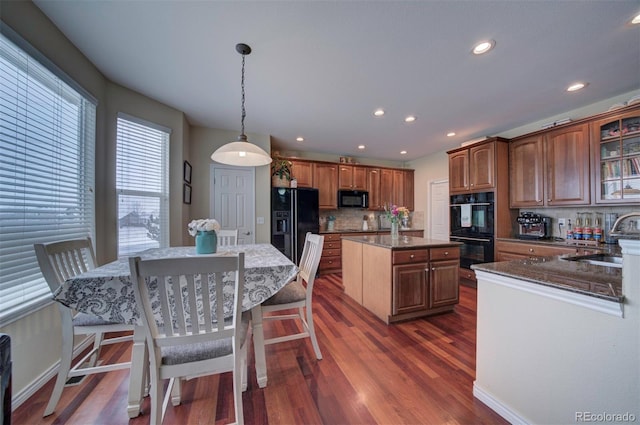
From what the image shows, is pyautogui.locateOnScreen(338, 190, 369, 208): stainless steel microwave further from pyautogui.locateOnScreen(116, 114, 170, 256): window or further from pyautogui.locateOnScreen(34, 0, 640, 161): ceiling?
pyautogui.locateOnScreen(116, 114, 170, 256): window

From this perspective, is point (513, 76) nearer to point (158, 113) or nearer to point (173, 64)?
point (173, 64)

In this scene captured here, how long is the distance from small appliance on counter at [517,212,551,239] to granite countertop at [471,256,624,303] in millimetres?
2025

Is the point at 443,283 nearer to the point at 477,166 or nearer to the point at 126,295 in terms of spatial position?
the point at 477,166

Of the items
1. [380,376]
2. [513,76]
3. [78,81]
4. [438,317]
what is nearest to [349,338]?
[380,376]

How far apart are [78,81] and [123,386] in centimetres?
251

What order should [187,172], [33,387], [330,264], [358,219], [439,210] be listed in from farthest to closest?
[358,219] < [439,210] < [330,264] < [187,172] < [33,387]

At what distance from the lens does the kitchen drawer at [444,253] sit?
100 inches

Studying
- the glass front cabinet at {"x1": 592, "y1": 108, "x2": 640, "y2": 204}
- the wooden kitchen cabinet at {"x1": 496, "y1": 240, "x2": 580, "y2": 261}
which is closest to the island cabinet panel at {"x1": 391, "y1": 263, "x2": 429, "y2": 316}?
the wooden kitchen cabinet at {"x1": 496, "y1": 240, "x2": 580, "y2": 261}

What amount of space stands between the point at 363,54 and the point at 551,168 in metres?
2.94

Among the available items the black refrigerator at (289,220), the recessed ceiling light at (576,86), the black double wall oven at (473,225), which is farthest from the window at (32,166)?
the black double wall oven at (473,225)

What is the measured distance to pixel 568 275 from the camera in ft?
3.95

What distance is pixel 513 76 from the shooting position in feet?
7.24

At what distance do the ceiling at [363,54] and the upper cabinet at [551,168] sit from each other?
1.29 ft

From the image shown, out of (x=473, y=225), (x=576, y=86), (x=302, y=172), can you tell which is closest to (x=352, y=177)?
(x=302, y=172)
